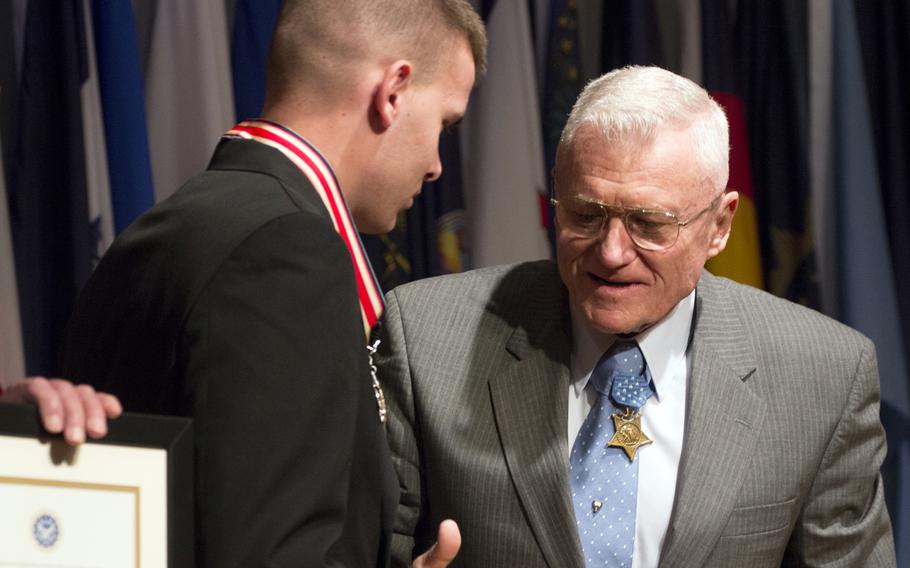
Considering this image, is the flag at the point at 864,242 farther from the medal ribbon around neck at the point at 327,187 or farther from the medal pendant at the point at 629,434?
the medal ribbon around neck at the point at 327,187

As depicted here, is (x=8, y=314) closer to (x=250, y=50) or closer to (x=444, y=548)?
(x=250, y=50)

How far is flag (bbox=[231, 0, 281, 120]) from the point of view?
114 inches

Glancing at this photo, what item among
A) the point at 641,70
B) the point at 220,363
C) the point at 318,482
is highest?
the point at 641,70

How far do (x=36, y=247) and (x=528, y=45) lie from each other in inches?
49.6

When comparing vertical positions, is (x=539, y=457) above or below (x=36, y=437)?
below

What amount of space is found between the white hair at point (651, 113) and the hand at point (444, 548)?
2.18 ft

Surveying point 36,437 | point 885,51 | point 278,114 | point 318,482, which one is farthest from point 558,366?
point 885,51

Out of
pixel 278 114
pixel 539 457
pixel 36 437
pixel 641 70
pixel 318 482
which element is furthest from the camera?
pixel 641 70

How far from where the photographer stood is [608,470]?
1897mm

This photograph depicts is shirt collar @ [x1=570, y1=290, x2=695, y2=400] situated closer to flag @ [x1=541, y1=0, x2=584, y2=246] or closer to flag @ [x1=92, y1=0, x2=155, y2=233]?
flag @ [x1=92, y1=0, x2=155, y2=233]

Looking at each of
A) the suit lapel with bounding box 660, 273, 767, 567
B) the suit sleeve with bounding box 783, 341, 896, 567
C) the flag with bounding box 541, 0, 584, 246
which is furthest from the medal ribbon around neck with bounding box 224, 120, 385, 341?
the flag with bounding box 541, 0, 584, 246

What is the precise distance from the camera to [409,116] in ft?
5.28

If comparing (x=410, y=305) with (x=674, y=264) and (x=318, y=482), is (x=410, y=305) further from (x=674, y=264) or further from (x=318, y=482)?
(x=318, y=482)

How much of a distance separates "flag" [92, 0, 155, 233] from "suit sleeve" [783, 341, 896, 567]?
1.46 metres
